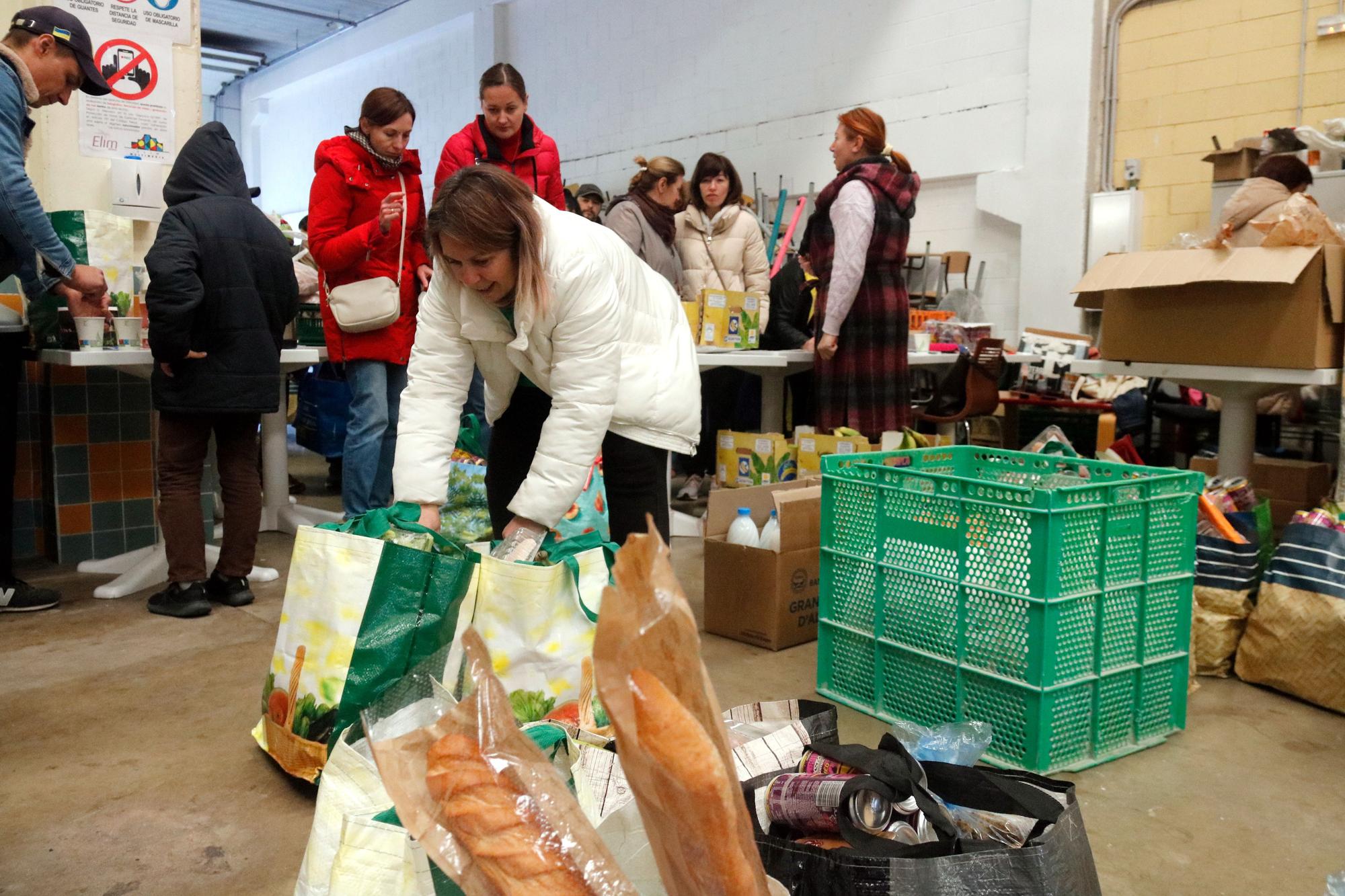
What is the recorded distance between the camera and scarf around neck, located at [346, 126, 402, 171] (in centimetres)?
328

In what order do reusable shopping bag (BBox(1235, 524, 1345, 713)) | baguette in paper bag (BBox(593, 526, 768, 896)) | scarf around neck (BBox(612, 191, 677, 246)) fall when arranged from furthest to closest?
scarf around neck (BBox(612, 191, 677, 246)) → reusable shopping bag (BBox(1235, 524, 1345, 713)) → baguette in paper bag (BBox(593, 526, 768, 896))

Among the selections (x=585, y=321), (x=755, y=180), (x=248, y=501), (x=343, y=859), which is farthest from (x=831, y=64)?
(x=343, y=859)

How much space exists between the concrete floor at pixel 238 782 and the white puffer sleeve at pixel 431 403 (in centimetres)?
59

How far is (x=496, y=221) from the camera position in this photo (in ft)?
5.27

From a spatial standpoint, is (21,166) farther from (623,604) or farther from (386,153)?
(623,604)

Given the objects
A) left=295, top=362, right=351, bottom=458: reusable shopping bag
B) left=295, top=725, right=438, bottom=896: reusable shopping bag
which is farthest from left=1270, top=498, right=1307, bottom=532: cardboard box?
left=295, top=362, right=351, bottom=458: reusable shopping bag

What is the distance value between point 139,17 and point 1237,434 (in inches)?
153

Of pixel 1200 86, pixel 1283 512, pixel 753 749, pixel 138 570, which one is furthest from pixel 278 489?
pixel 1200 86

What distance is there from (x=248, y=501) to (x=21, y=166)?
1045mm

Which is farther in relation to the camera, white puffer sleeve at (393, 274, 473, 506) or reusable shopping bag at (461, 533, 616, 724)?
white puffer sleeve at (393, 274, 473, 506)

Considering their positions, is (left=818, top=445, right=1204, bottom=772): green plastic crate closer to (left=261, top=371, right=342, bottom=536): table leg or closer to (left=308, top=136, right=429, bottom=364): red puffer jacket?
A: (left=308, top=136, right=429, bottom=364): red puffer jacket

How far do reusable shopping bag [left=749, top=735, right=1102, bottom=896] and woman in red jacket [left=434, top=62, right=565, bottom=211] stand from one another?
8.52 ft

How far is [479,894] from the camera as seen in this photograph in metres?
0.59

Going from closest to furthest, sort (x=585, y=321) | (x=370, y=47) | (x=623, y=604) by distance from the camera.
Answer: (x=623, y=604) → (x=585, y=321) → (x=370, y=47)
